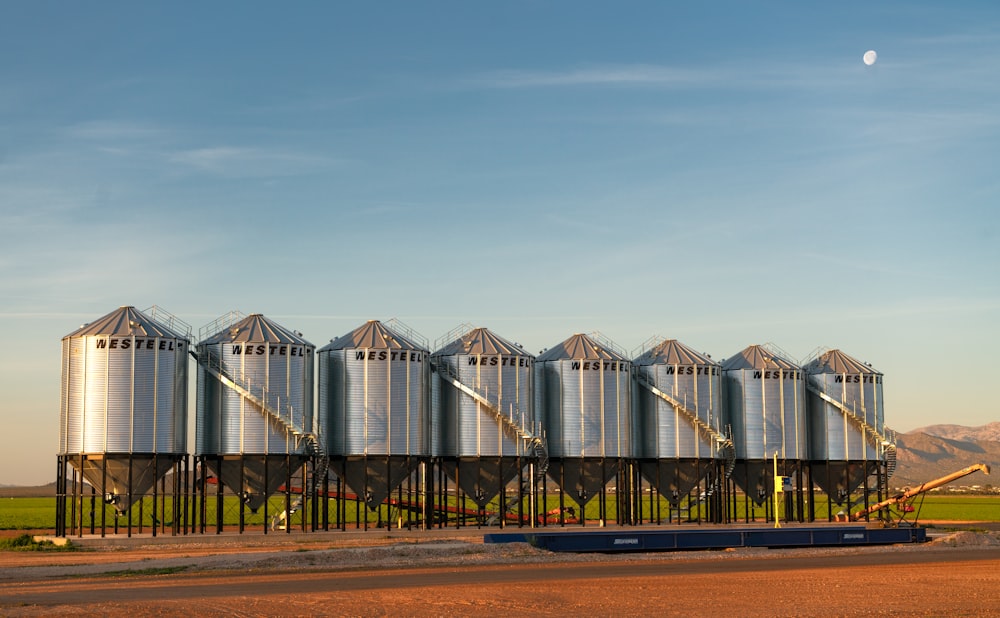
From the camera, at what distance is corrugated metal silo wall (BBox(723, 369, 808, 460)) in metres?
82.6

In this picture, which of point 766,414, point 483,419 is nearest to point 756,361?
point 766,414

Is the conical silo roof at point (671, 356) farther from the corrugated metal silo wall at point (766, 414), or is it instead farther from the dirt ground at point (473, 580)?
the dirt ground at point (473, 580)

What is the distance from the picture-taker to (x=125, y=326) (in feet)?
213

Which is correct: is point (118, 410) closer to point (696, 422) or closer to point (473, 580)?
point (473, 580)

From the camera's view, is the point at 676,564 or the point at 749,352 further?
the point at 749,352

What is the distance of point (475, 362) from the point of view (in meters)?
73.4

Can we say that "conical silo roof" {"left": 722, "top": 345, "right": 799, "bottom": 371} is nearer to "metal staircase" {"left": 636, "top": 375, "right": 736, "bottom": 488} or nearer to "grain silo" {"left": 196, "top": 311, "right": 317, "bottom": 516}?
"metal staircase" {"left": 636, "top": 375, "right": 736, "bottom": 488}

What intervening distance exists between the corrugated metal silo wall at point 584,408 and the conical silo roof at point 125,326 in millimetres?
23460

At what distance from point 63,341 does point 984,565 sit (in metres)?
47.3

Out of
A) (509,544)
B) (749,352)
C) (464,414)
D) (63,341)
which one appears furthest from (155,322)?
(749,352)

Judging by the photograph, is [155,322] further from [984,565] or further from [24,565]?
[984,565]

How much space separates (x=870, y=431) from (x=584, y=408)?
23331mm

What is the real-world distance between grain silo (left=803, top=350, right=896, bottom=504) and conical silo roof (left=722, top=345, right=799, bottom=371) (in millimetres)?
3700

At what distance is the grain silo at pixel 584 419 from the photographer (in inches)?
2977
